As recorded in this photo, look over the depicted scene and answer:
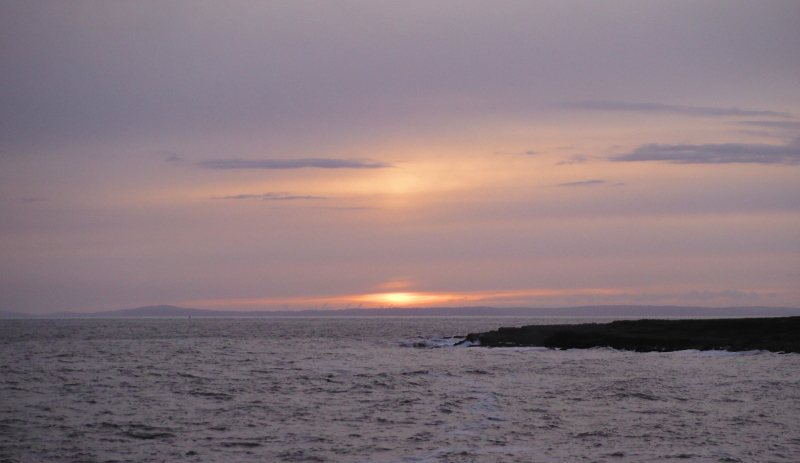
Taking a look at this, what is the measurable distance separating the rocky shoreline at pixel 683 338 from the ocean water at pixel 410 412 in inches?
397

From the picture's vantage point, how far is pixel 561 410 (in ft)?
109

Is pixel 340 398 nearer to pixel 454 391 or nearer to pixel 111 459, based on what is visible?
pixel 454 391

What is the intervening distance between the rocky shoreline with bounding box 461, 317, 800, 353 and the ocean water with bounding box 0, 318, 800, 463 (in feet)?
33.1

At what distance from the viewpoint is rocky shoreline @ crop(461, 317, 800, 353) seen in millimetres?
66375

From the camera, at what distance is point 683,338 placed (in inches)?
2938

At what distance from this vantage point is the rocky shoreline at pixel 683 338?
66375 millimetres

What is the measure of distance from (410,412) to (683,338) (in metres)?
51.1

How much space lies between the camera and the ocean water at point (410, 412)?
25031 millimetres

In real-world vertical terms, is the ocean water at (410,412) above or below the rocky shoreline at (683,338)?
below

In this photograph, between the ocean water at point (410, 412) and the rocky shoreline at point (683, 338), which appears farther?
the rocky shoreline at point (683, 338)

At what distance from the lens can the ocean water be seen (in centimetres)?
2503

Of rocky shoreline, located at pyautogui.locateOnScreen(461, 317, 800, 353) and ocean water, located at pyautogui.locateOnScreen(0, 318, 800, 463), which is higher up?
rocky shoreline, located at pyautogui.locateOnScreen(461, 317, 800, 353)

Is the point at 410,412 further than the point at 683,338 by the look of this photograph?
No

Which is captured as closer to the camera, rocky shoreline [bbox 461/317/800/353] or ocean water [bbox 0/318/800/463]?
ocean water [bbox 0/318/800/463]
